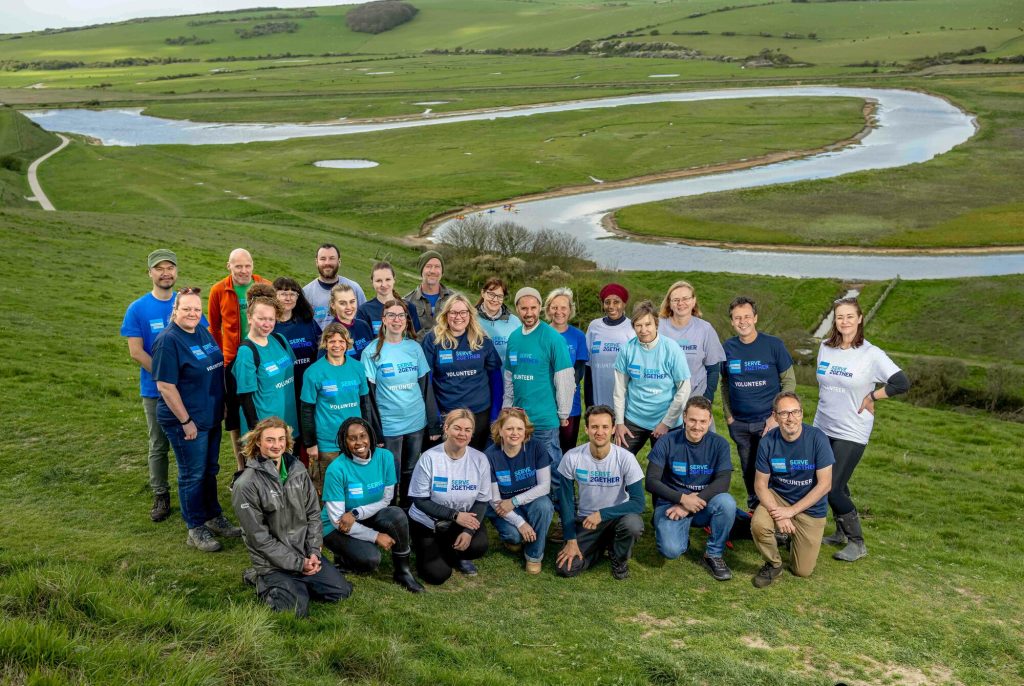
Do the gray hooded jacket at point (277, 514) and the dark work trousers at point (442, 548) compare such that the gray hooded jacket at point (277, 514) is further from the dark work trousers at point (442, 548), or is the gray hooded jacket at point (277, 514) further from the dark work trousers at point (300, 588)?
the dark work trousers at point (442, 548)

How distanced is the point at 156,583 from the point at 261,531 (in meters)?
0.98

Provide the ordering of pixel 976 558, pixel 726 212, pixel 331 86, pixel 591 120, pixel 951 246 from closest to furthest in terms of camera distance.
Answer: pixel 976 558 → pixel 951 246 → pixel 726 212 → pixel 591 120 → pixel 331 86

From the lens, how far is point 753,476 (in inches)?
384

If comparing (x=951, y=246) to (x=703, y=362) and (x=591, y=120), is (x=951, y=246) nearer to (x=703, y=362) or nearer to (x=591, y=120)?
(x=703, y=362)

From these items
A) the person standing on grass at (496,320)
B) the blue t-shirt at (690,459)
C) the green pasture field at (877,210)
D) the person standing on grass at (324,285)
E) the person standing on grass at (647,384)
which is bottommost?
the green pasture field at (877,210)

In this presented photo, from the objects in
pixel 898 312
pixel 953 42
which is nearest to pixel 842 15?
pixel 953 42

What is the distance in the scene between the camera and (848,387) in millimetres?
9031

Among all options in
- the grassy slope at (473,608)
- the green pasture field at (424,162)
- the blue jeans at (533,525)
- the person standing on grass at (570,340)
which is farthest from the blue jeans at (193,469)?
the green pasture field at (424,162)

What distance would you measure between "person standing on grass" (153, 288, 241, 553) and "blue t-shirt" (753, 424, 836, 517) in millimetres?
5923

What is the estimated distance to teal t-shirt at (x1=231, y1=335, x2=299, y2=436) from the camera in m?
8.26

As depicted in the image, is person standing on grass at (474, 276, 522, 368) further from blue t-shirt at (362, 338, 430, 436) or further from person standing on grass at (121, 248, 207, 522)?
person standing on grass at (121, 248, 207, 522)

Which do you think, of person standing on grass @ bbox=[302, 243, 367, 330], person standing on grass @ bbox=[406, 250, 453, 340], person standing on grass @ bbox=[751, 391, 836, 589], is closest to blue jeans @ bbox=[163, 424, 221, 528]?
person standing on grass @ bbox=[302, 243, 367, 330]

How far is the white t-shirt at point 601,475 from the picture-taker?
8734 mm

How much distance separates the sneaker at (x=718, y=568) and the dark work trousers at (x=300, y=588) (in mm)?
3890
